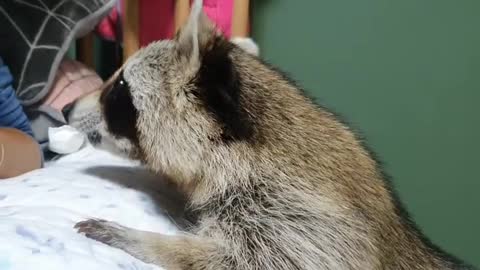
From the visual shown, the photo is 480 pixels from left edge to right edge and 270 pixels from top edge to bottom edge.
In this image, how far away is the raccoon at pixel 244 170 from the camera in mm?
1226

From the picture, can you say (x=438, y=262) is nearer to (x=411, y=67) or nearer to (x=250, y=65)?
(x=250, y=65)

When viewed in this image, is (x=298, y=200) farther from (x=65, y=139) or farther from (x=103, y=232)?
(x=65, y=139)

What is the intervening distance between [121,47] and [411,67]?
0.79m

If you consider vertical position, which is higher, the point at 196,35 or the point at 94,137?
the point at 196,35

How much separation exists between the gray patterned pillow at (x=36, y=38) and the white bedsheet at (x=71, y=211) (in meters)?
0.20

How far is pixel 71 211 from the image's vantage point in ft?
4.25

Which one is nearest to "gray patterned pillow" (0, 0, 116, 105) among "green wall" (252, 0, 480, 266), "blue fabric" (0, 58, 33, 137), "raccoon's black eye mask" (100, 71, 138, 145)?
"blue fabric" (0, 58, 33, 137)

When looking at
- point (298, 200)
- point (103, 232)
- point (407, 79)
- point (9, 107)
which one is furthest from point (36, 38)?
point (407, 79)

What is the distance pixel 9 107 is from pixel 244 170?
0.65 meters

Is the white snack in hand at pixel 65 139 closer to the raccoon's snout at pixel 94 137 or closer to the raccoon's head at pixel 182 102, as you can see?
the raccoon's snout at pixel 94 137

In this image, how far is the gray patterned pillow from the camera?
67.6 inches

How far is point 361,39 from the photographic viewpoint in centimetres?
200

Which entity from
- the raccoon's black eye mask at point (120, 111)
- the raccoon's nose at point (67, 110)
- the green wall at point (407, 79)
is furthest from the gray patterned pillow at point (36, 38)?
the green wall at point (407, 79)

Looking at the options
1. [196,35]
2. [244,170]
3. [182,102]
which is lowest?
[244,170]
